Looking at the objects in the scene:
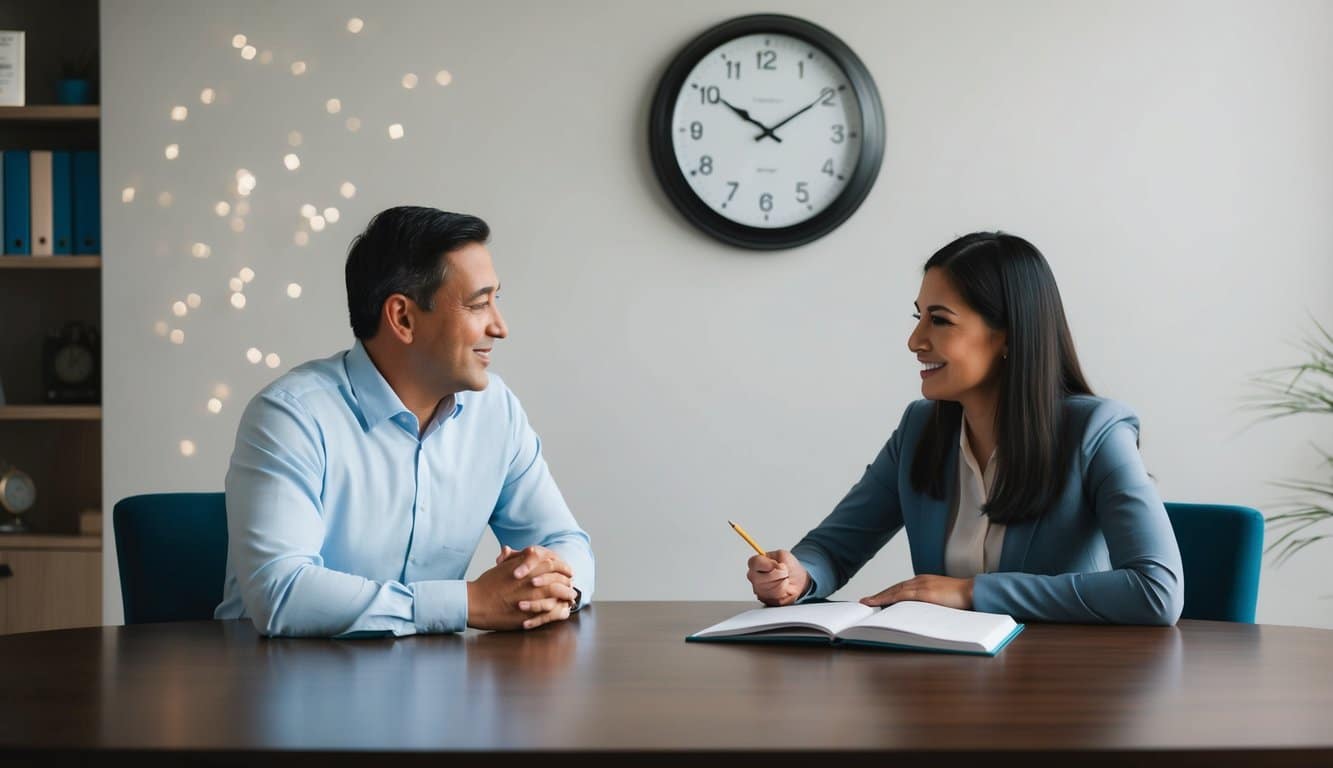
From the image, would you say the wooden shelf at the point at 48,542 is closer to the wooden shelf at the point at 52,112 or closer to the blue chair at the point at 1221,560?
the wooden shelf at the point at 52,112

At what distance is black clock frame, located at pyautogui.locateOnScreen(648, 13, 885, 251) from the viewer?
2906 mm

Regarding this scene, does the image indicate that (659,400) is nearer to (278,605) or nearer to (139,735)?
(278,605)

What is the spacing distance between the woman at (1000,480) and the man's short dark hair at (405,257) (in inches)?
25.5

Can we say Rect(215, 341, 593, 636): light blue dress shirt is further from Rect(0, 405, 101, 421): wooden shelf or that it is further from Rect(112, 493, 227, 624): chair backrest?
Rect(0, 405, 101, 421): wooden shelf

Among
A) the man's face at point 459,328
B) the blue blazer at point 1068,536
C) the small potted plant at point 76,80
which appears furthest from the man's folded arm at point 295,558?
the small potted plant at point 76,80

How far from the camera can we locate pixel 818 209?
9.62ft

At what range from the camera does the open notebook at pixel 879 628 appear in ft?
4.46

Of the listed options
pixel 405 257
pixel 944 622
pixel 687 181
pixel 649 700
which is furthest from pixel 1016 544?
pixel 687 181

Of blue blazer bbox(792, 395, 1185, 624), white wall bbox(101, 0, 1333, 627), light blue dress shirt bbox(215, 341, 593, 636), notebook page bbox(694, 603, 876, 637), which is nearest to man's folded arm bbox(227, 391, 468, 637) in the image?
light blue dress shirt bbox(215, 341, 593, 636)

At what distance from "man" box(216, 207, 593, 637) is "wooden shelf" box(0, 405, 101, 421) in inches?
55.9

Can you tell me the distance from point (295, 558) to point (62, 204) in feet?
6.28

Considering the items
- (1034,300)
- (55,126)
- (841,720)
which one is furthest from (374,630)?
(55,126)

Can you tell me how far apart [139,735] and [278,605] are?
469 millimetres

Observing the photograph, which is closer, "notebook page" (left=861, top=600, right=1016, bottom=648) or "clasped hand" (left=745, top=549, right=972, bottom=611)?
"notebook page" (left=861, top=600, right=1016, bottom=648)
